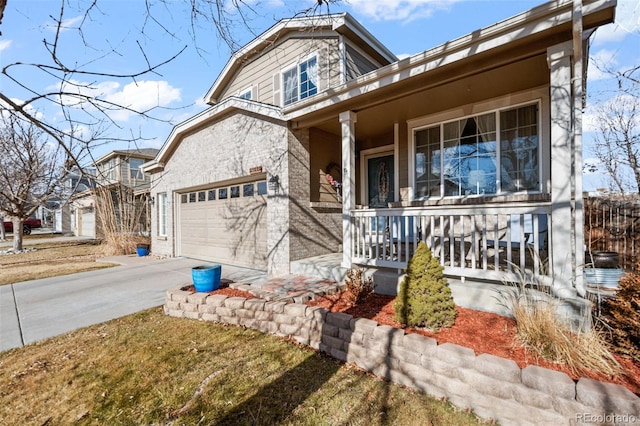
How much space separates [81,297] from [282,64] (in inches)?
297

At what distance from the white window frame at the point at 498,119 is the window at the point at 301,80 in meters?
3.15

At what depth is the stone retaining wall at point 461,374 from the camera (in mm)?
1966

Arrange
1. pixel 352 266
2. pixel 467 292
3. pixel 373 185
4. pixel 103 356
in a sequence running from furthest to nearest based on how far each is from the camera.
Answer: pixel 373 185 → pixel 352 266 → pixel 467 292 → pixel 103 356

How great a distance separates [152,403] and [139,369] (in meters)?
0.67

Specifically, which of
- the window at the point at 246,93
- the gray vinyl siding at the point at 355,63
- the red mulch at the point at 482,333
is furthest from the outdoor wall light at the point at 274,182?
the window at the point at 246,93

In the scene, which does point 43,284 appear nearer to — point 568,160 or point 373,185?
point 373,185

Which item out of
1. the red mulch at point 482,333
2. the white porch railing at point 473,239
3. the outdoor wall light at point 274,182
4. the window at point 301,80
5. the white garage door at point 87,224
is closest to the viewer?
the red mulch at point 482,333

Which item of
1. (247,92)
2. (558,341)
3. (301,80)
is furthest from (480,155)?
(247,92)

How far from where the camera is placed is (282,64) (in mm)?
8508

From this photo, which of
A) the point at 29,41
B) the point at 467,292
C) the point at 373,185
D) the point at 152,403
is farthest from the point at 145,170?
the point at 467,292

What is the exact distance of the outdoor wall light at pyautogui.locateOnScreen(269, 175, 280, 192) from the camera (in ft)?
20.3

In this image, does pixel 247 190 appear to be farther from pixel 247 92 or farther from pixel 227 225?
pixel 247 92

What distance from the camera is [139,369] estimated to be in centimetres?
303

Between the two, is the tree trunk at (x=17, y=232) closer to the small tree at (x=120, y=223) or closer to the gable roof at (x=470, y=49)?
the small tree at (x=120, y=223)
